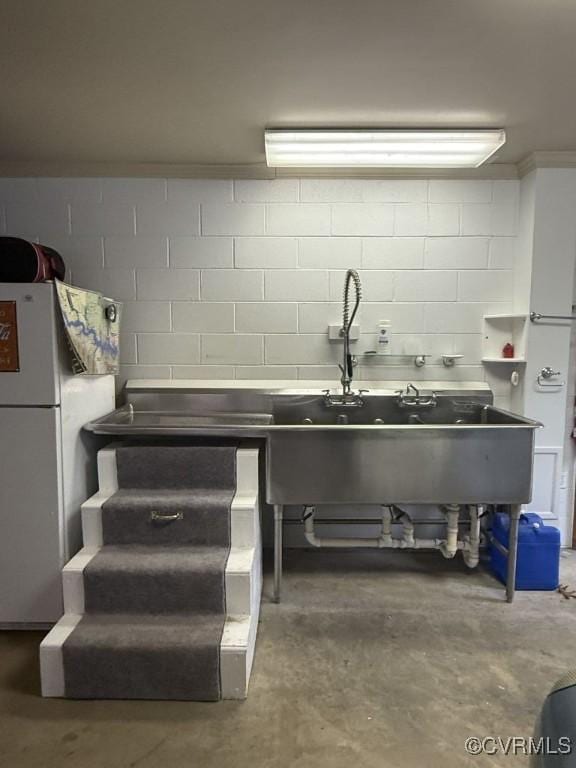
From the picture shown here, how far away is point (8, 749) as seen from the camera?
61.2 inches

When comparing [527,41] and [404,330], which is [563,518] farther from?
[527,41]

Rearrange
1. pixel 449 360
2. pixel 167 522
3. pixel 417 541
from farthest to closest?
pixel 449 360 → pixel 417 541 → pixel 167 522

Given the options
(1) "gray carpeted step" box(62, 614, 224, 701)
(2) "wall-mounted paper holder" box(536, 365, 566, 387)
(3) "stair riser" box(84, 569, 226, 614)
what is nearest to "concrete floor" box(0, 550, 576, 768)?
(1) "gray carpeted step" box(62, 614, 224, 701)

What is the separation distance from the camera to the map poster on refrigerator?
6.74ft

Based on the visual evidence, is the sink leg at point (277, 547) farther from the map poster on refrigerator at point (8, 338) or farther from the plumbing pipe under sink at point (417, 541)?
the map poster on refrigerator at point (8, 338)

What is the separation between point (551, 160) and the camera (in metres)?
2.71

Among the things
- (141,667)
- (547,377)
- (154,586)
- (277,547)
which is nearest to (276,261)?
(277,547)

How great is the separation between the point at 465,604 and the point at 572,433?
1337 millimetres

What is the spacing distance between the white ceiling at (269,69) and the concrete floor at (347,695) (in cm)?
234

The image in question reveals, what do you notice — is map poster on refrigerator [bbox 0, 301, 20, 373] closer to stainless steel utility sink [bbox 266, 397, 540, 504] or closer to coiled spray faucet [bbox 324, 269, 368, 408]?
stainless steel utility sink [bbox 266, 397, 540, 504]

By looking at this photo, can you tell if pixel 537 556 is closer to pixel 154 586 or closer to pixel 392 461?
pixel 392 461

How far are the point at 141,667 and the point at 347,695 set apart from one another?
764mm

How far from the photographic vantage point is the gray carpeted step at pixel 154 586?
74.1 inches

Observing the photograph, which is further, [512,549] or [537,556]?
[537,556]
